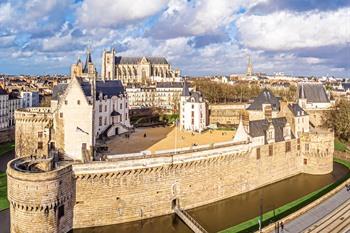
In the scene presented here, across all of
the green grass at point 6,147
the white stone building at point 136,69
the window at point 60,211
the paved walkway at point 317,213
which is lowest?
the paved walkway at point 317,213

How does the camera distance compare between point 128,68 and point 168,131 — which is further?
point 128,68

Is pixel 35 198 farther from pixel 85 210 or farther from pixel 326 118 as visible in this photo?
pixel 326 118

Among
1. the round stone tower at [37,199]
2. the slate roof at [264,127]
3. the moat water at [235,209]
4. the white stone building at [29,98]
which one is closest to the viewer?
the round stone tower at [37,199]

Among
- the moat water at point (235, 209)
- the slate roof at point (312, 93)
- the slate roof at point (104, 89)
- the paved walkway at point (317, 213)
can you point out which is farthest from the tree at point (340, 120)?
the slate roof at point (104, 89)

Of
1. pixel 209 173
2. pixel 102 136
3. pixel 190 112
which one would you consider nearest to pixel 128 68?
pixel 190 112

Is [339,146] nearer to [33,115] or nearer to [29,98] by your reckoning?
[33,115]

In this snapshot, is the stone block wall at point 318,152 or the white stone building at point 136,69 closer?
the stone block wall at point 318,152

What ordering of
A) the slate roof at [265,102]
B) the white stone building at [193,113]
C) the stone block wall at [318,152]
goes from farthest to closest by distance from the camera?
1. the white stone building at [193,113]
2. the slate roof at [265,102]
3. the stone block wall at [318,152]

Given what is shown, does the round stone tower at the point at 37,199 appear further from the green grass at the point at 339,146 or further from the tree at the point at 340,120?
the tree at the point at 340,120
